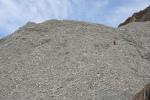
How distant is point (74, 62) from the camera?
69.6 feet

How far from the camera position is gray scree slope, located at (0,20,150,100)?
18.0m

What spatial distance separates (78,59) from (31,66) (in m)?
2.64

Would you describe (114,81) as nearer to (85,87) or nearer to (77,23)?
(85,87)

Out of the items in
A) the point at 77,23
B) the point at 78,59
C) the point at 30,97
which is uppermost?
the point at 77,23

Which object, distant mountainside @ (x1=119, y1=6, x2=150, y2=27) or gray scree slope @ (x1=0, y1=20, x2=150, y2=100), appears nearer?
gray scree slope @ (x1=0, y1=20, x2=150, y2=100)

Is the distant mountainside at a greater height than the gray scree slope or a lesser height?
greater

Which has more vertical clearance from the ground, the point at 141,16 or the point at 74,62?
the point at 141,16

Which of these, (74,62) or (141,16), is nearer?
(74,62)

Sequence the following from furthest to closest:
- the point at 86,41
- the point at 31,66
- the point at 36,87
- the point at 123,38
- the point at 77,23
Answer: the point at 77,23, the point at 123,38, the point at 86,41, the point at 31,66, the point at 36,87

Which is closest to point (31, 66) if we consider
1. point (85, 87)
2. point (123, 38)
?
point (85, 87)

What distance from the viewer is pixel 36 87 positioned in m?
18.8

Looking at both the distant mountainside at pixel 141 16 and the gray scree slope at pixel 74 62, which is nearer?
the gray scree slope at pixel 74 62

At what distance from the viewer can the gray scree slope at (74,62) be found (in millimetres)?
17969

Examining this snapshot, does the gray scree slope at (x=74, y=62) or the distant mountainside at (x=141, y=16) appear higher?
the distant mountainside at (x=141, y=16)
